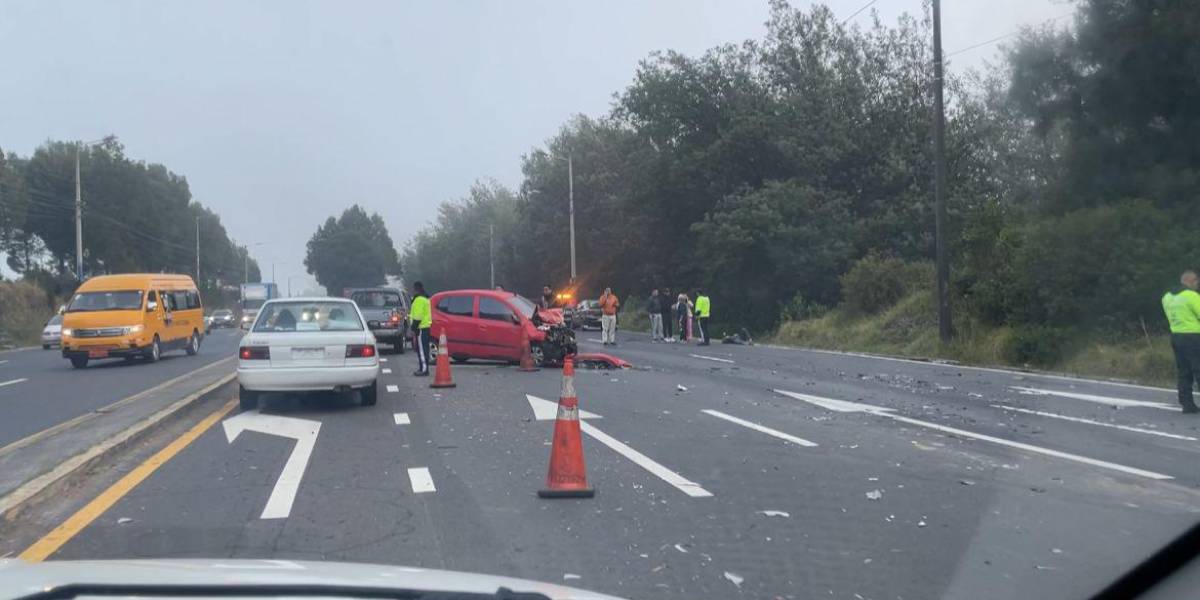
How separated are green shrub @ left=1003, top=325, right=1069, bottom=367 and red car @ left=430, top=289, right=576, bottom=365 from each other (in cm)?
894

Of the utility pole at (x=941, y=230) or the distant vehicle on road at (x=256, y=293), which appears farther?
the distant vehicle on road at (x=256, y=293)

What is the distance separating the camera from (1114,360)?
20.0 meters

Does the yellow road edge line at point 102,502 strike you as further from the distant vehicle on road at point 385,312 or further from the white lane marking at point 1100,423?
the distant vehicle on road at point 385,312

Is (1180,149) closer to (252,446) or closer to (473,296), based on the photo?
(473,296)

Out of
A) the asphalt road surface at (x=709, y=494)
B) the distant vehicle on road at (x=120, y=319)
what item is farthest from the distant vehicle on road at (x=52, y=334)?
the asphalt road surface at (x=709, y=494)

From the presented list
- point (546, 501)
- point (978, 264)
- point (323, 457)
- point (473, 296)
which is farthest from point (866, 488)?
point (978, 264)

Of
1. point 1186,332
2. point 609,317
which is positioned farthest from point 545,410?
point 609,317

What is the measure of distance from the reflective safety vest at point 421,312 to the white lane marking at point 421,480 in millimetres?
10673

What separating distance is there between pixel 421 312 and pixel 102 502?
12.0 meters

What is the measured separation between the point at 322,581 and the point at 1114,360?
1960cm

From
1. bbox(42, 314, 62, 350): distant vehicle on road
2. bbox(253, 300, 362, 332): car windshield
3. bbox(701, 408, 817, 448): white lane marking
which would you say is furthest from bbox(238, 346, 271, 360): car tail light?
bbox(42, 314, 62, 350): distant vehicle on road

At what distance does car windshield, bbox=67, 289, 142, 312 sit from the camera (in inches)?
1061

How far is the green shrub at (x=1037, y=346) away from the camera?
70.7 feet

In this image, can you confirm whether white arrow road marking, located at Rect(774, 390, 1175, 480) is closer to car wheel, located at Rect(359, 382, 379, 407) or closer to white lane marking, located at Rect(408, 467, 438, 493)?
white lane marking, located at Rect(408, 467, 438, 493)
